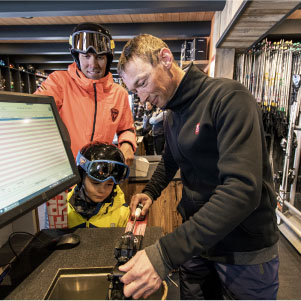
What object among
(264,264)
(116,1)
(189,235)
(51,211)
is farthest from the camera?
(116,1)

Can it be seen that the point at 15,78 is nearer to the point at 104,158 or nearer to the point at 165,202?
the point at 165,202

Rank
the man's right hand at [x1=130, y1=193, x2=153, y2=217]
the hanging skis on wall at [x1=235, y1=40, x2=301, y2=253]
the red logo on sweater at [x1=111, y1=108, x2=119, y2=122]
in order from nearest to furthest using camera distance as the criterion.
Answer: the man's right hand at [x1=130, y1=193, x2=153, y2=217], the red logo on sweater at [x1=111, y1=108, x2=119, y2=122], the hanging skis on wall at [x1=235, y1=40, x2=301, y2=253]

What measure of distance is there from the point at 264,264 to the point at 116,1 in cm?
390

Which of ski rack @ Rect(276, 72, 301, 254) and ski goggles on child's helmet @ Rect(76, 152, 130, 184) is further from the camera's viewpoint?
ski rack @ Rect(276, 72, 301, 254)

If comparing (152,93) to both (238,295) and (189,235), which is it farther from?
(238,295)

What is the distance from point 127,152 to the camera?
1.62m

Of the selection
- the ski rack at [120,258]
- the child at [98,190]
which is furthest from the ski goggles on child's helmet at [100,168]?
the ski rack at [120,258]

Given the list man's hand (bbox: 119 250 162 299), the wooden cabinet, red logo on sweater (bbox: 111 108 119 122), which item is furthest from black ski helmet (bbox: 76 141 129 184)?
the wooden cabinet

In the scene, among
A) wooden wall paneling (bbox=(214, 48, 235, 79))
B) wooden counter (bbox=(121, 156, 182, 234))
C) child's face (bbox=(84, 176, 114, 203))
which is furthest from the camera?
wooden wall paneling (bbox=(214, 48, 235, 79))

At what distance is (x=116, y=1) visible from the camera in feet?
11.8

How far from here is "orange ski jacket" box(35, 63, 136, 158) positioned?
5.25 feet

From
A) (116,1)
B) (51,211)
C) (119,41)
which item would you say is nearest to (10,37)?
(119,41)

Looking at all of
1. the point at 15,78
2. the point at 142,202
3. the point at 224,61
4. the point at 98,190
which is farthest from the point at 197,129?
the point at 15,78

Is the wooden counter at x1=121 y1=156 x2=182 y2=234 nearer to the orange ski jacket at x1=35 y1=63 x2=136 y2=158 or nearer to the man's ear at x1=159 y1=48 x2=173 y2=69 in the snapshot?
the orange ski jacket at x1=35 y1=63 x2=136 y2=158
